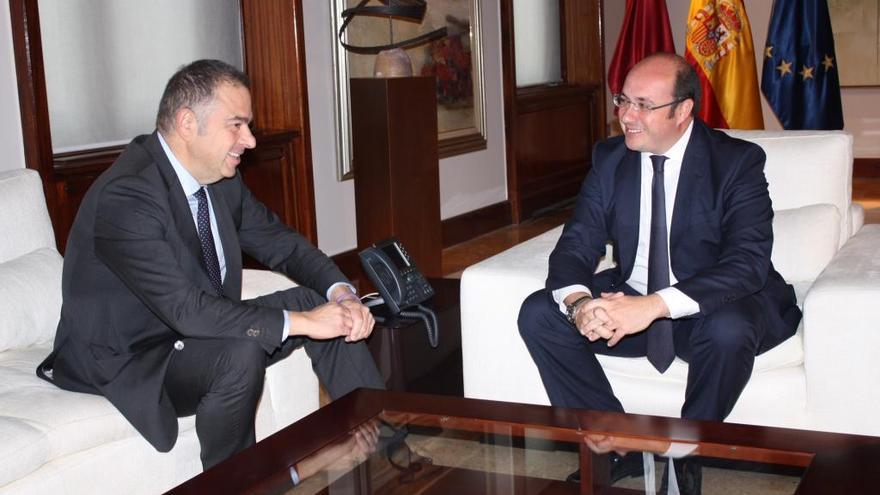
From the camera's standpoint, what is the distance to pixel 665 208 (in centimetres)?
296

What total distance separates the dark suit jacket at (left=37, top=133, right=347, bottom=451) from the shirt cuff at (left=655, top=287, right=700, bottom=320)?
0.99 metres

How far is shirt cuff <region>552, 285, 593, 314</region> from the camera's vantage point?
287cm

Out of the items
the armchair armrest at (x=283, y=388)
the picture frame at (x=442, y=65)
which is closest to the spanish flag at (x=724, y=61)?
the picture frame at (x=442, y=65)

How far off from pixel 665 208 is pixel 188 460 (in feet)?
4.76

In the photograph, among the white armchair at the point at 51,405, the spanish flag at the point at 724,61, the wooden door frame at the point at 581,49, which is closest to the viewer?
the white armchair at the point at 51,405

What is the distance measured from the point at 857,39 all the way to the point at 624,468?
7.43 m

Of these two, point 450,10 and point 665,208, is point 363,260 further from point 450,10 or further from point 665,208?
point 450,10

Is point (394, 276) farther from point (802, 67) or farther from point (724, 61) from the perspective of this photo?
point (802, 67)

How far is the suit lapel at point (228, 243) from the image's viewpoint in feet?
9.27

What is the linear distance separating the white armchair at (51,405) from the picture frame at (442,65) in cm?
230

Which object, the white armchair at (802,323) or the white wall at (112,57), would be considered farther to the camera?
the white wall at (112,57)

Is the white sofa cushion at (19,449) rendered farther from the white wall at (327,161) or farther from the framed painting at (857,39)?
the framed painting at (857,39)

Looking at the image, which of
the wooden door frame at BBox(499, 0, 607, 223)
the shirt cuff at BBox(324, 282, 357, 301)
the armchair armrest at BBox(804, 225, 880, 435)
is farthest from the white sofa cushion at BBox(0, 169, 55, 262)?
the wooden door frame at BBox(499, 0, 607, 223)

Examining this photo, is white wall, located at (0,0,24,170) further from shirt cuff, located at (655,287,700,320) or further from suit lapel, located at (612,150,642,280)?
shirt cuff, located at (655,287,700,320)
